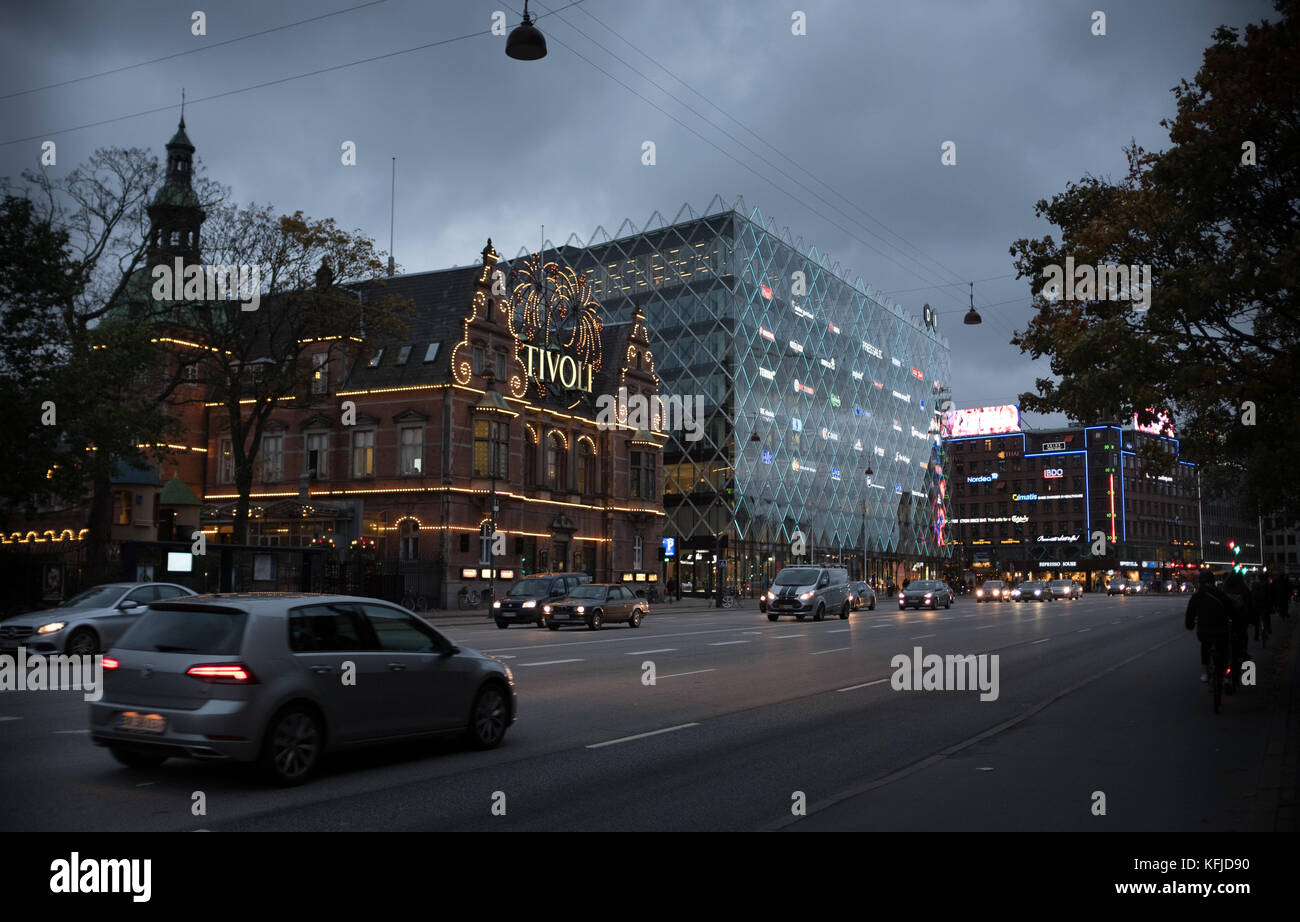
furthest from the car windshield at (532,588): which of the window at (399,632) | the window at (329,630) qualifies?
the window at (329,630)

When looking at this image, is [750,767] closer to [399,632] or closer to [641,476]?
[399,632]

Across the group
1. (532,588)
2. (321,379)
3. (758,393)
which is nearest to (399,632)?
(532,588)

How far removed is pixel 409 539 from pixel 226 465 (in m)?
13.1

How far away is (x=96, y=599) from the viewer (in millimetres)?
21359

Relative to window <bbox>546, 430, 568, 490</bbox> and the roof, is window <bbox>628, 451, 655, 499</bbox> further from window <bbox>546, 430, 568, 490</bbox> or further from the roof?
the roof

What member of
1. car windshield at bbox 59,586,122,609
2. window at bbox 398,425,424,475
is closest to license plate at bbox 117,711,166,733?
car windshield at bbox 59,586,122,609

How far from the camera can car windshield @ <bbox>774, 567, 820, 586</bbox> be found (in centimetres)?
4238

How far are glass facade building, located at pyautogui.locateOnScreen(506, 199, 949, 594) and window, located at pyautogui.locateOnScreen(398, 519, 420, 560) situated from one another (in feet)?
90.3

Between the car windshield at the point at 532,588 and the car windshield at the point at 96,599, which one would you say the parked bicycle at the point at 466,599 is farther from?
the car windshield at the point at 96,599

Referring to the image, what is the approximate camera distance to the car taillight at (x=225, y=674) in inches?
351

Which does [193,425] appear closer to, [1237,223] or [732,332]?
[732,332]

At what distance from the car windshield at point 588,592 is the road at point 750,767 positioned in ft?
55.8
